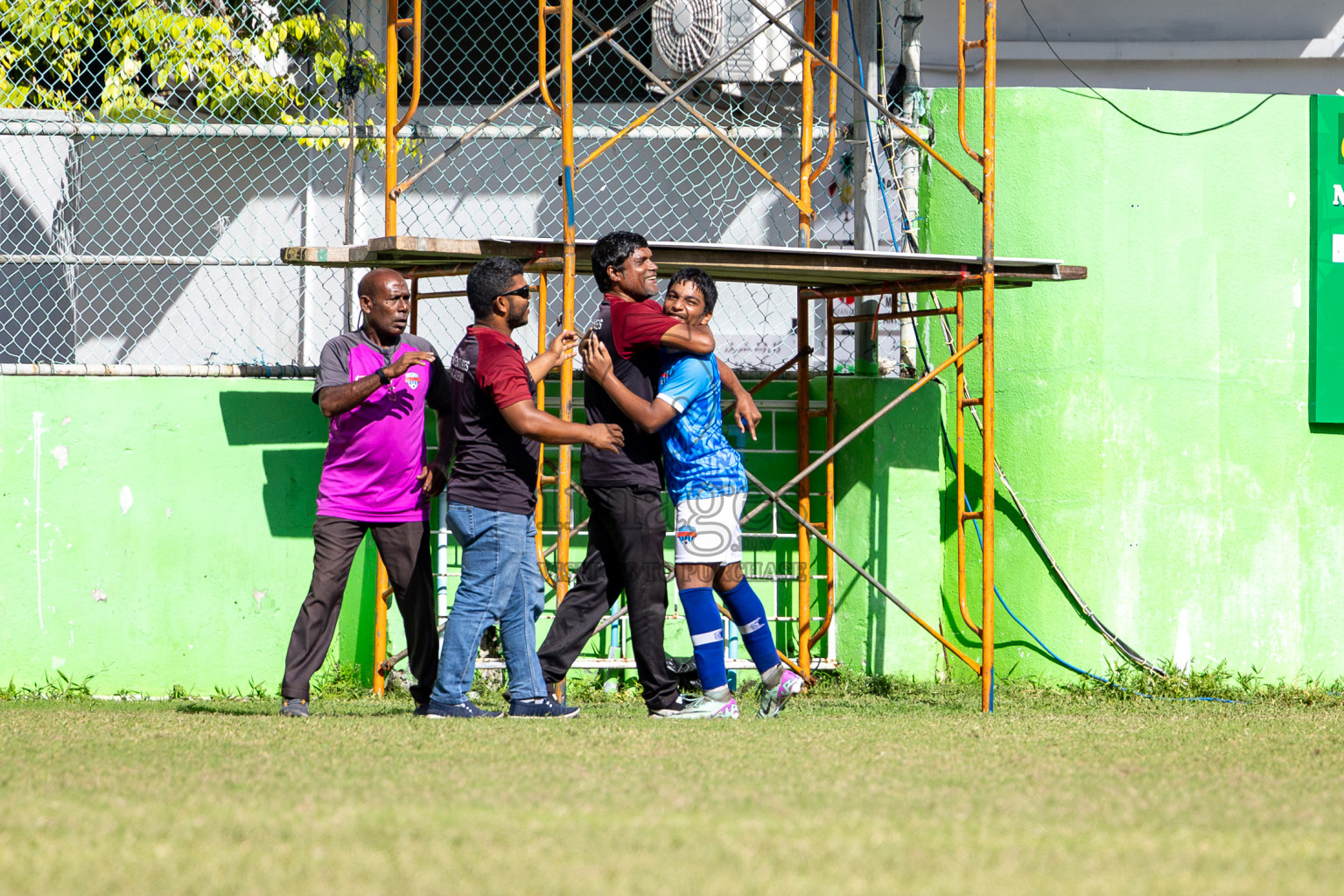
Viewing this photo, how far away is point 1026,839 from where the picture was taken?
316cm

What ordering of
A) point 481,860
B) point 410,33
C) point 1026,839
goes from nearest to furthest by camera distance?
1. point 481,860
2. point 1026,839
3. point 410,33

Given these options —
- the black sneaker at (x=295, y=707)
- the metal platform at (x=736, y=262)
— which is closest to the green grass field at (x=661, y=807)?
the black sneaker at (x=295, y=707)

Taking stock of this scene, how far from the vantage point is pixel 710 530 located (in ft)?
17.9

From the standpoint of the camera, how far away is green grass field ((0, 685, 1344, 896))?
2814 mm

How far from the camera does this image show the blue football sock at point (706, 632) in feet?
17.8

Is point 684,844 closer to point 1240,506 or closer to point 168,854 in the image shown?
point 168,854

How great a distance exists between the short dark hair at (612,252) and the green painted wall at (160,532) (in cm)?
181

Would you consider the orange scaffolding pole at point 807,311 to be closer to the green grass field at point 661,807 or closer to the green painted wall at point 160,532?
the green painted wall at point 160,532

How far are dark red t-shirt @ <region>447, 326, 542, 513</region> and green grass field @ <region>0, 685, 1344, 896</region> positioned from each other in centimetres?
81

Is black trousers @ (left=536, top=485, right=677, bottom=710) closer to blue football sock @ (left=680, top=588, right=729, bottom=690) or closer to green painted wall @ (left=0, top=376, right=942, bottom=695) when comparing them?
blue football sock @ (left=680, top=588, right=729, bottom=690)

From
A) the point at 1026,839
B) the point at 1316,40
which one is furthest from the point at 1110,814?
the point at 1316,40

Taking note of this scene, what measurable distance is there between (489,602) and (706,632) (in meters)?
0.79

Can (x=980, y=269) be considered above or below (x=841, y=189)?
below

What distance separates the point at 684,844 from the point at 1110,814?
1.08 m
